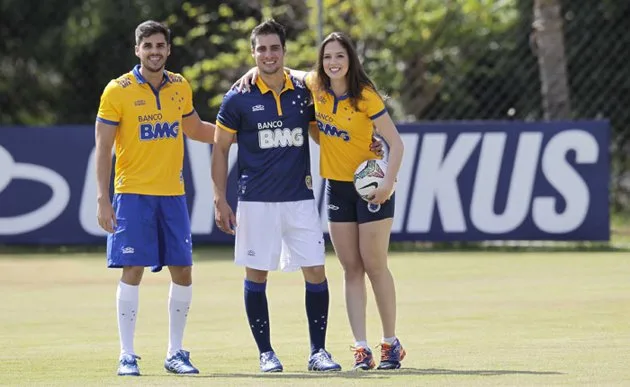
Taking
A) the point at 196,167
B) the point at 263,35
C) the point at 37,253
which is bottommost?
the point at 37,253

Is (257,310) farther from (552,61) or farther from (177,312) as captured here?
(552,61)

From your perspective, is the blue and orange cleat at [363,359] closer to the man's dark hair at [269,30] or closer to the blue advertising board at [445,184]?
the man's dark hair at [269,30]

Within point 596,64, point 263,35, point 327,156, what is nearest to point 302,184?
point 327,156

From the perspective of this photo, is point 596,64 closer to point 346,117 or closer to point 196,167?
point 196,167

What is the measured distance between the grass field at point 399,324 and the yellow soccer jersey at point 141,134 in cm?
112

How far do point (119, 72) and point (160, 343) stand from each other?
1280cm

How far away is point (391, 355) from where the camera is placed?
8633 mm

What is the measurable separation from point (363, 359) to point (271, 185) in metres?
1.16

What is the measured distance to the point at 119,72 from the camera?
22422 millimetres

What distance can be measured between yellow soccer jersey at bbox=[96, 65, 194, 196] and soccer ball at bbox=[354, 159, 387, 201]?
1.12 metres

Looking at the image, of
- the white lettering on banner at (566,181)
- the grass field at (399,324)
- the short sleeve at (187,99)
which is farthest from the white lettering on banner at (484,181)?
the short sleeve at (187,99)

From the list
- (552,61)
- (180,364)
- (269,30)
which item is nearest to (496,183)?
(552,61)

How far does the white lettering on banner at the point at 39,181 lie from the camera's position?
17641mm

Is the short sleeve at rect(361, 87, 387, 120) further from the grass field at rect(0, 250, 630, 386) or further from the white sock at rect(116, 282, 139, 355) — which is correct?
the white sock at rect(116, 282, 139, 355)
